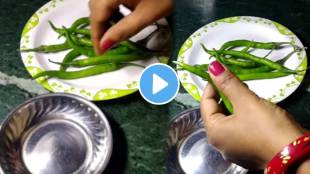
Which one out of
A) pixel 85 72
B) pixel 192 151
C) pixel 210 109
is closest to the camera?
pixel 210 109

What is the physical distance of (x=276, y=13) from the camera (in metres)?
1.02

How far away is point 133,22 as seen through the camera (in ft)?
2.70

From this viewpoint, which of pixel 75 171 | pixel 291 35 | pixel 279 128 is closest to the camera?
pixel 279 128

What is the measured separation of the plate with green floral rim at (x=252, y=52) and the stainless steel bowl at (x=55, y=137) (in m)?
0.19

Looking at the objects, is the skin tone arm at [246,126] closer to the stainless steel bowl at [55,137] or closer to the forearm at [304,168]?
the forearm at [304,168]

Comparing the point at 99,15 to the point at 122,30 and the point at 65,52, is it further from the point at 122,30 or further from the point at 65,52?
the point at 65,52

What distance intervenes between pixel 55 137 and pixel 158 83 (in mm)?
251

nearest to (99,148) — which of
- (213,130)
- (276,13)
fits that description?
(213,130)

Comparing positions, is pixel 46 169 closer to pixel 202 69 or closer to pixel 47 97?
pixel 47 97

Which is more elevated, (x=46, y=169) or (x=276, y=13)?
(x=276, y=13)

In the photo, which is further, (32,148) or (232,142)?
(32,148)

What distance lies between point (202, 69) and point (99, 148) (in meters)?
0.25

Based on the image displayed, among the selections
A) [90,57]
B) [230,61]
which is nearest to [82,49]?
[90,57]

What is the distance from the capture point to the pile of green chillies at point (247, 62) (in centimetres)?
89
